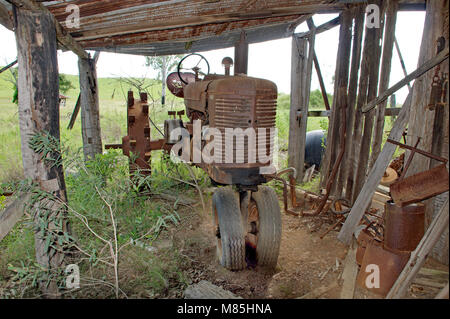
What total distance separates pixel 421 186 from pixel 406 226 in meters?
0.30

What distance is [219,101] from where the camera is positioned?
103 inches

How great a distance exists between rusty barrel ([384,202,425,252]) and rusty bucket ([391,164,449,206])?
0.05 metres

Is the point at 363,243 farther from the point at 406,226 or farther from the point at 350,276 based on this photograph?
the point at 406,226

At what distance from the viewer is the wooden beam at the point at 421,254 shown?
166 cm

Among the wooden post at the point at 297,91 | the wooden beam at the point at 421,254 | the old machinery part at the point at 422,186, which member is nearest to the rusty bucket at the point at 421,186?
the old machinery part at the point at 422,186

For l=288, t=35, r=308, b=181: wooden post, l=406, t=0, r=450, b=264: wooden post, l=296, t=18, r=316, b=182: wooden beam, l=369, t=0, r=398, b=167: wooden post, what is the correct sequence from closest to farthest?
1. l=406, t=0, r=450, b=264: wooden post
2. l=369, t=0, r=398, b=167: wooden post
3. l=296, t=18, r=316, b=182: wooden beam
4. l=288, t=35, r=308, b=181: wooden post

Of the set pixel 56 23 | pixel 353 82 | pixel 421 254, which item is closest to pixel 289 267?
pixel 421 254

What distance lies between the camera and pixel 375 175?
2.67 metres

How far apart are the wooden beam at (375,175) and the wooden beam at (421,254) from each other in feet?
3.12

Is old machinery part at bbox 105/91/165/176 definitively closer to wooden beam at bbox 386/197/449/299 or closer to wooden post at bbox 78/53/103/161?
wooden post at bbox 78/53/103/161

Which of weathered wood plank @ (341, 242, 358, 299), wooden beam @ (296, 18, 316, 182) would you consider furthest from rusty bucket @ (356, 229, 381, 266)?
wooden beam @ (296, 18, 316, 182)

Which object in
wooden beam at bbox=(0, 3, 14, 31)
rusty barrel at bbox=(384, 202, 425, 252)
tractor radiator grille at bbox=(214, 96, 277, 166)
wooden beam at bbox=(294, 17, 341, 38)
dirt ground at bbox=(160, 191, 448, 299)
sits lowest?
dirt ground at bbox=(160, 191, 448, 299)

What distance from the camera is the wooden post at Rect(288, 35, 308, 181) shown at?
5090mm
